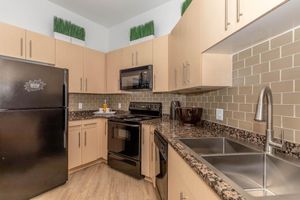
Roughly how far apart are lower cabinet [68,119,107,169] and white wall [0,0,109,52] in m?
1.52

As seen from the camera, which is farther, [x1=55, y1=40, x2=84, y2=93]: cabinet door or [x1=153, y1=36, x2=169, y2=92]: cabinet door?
[x1=55, y1=40, x2=84, y2=93]: cabinet door

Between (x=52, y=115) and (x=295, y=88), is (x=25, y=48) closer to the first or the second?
(x=52, y=115)

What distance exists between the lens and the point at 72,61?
2.86m

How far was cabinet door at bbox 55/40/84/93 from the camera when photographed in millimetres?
2689

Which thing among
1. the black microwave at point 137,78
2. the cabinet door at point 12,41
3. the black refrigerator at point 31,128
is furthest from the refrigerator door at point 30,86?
the black microwave at point 137,78

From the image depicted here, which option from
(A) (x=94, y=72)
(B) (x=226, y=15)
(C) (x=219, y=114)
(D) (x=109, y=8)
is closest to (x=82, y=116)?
(A) (x=94, y=72)

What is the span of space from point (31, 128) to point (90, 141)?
3.41ft

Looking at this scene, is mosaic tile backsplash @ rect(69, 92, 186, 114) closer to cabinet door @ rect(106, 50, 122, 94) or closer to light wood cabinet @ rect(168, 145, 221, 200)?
cabinet door @ rect(106, 50, 122, 94)

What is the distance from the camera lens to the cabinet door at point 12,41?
2.05m

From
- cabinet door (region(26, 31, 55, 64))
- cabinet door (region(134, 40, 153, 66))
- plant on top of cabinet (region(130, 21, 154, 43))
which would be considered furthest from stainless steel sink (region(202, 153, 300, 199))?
cabinet door (region(26, 31, 55, 64))

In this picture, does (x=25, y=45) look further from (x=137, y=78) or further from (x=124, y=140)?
(x=124, y=140)

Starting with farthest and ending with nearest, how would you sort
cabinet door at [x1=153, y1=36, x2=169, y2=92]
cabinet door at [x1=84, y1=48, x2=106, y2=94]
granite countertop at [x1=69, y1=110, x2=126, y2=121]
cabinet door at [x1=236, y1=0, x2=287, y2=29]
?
1. cabinet door at [x1=84, y1=48, x2=106, y2=94]
2. granite countertop at [x1=69, y1=110, x2=126, y2=121]
3. cabinet door at [x1=153, y1=36, x2=169, y2=92]
4. cabinet door at [x1=236, y1=0, x2=287, y2=29]

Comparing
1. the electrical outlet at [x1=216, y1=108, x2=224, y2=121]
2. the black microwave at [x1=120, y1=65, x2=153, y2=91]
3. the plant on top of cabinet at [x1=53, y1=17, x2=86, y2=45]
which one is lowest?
the electrical outlet at [x1=216, y1=108, x2=224, y2=121]

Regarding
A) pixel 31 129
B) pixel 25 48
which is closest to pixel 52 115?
pixel 31 129
